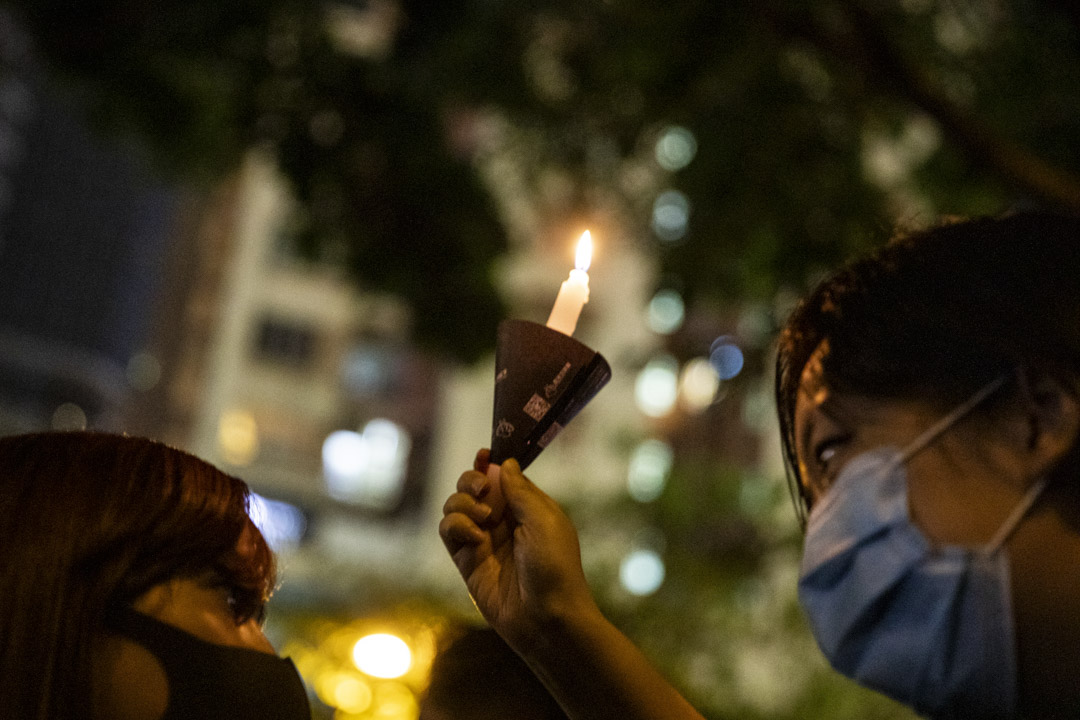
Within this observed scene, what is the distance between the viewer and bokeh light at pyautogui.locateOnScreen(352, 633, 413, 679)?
7.34 m

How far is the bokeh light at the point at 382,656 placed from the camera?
7340 mm

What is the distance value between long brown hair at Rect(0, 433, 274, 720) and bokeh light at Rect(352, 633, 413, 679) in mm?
5308

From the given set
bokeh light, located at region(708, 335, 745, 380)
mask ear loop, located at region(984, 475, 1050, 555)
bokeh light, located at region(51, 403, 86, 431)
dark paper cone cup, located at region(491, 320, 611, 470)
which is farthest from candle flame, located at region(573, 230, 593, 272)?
bokeh light, located at region(51, 403, 86, 431)

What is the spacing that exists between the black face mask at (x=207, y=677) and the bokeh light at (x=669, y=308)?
5.00 meters

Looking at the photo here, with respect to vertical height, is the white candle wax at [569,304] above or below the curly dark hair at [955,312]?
above

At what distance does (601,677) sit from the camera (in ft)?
4.47

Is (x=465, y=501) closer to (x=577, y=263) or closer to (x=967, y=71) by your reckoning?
(x=577, y=263)

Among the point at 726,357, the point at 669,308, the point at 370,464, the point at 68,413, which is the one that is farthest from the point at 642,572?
the point at 68,413

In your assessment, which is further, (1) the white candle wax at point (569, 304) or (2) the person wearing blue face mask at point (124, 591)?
(2) the person wearing blue face mask at point (124, 591)

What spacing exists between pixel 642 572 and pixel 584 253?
39.0ft

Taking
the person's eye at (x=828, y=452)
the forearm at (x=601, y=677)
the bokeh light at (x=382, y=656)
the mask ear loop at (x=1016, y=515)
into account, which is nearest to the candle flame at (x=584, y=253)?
the forearm at (x=601, y=677)

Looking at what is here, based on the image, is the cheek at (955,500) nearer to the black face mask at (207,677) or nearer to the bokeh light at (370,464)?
the black face mask at (207,677)

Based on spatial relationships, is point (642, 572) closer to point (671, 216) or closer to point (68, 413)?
point (671, 216)

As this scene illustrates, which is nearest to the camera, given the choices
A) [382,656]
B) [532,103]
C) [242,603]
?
[242,603]
